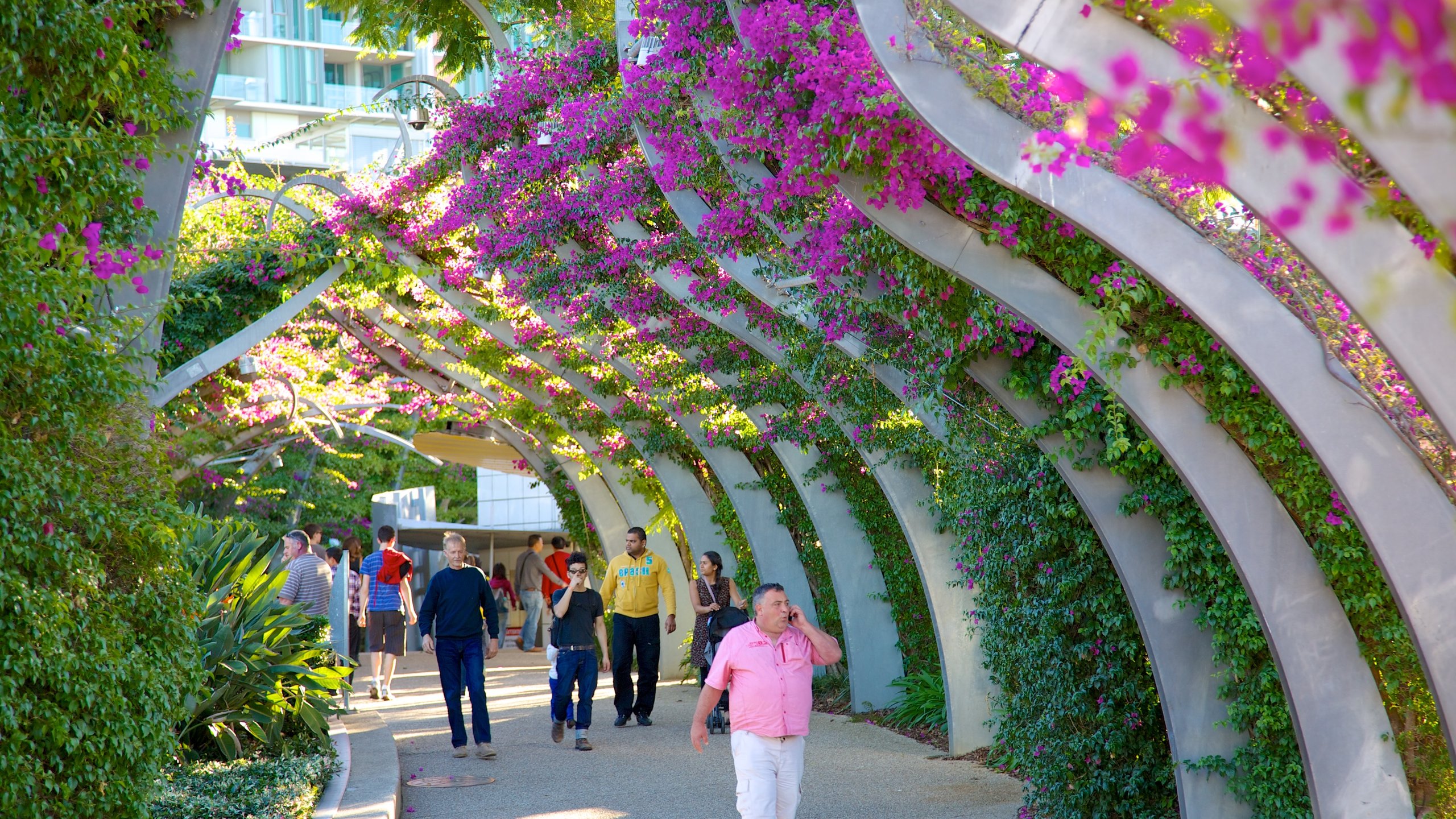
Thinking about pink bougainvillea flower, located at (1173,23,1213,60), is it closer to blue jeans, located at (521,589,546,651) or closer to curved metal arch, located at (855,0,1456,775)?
curved metal arch, located at (855,0,1456,775)

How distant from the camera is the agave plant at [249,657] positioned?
337 inches

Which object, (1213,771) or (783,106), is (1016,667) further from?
(783,106)

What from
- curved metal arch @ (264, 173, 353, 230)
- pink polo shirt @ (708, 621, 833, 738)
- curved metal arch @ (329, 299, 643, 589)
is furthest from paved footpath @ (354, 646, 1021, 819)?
curved metal arch @ (329, 299, 643, 589)

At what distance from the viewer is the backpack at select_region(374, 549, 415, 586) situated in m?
15.5

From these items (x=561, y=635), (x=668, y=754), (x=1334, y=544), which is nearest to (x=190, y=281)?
(x=561, y=635)

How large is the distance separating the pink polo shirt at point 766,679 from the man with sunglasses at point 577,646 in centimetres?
489

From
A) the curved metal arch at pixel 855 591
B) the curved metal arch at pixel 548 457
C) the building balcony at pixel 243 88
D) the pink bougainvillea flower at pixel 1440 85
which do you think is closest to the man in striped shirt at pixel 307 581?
the curved metal arch at pixel 855 591

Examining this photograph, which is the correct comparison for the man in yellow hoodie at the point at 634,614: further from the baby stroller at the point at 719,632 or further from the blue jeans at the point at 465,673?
the blue jeans at the point at 465,673

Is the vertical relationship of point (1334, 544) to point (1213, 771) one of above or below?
above

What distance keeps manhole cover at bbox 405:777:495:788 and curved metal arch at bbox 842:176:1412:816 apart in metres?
5.88

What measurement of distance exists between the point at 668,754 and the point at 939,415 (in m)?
4.18

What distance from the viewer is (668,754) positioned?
432 inches

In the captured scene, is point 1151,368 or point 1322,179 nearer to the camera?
point 1322,179

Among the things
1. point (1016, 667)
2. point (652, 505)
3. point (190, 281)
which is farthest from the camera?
point (652, 505)
